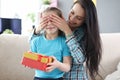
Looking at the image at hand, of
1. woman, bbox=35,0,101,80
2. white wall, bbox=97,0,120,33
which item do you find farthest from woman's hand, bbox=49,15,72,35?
white wall, bbox=97,0,120,33

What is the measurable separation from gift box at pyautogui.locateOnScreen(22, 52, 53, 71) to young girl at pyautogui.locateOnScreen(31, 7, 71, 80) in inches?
2.8

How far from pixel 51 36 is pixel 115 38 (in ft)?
2.94

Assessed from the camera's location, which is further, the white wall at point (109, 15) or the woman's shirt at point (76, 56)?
the white wall at point (109, 15)

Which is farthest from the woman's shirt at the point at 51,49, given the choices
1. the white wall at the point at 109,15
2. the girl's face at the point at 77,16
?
the white wall at the point at 109,15

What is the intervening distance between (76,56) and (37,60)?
0.20m

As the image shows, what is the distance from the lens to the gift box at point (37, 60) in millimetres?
1048

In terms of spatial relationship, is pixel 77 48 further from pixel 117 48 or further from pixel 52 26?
pixel 117 48

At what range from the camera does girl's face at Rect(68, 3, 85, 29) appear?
4.04 feet

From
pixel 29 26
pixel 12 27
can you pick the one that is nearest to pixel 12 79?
pixel 12 27

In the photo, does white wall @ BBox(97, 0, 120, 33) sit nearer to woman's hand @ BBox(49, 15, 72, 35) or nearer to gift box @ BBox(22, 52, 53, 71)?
woman's hand @ BBox(49, 15, 72, 35)

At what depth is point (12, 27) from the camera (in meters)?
3.36

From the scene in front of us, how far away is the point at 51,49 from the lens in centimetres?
116

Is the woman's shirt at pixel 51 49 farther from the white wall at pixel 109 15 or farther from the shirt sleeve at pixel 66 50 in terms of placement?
the white wall at pixel 109 15

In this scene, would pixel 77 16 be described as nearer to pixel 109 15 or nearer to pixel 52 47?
pixel 52 47
